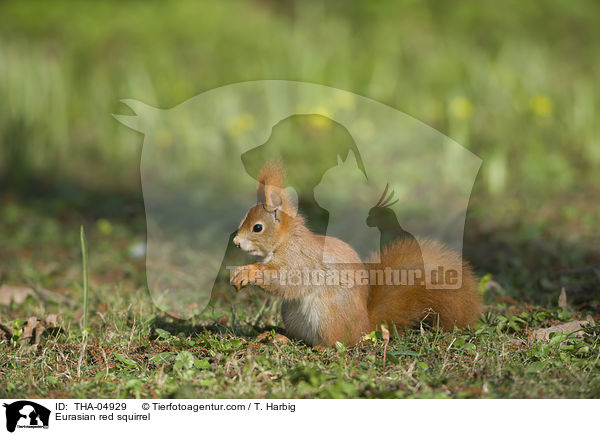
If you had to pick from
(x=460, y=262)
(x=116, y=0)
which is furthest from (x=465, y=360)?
(x=116, y=0)

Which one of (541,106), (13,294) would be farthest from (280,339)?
(541,106)

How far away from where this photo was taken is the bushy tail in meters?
2.65

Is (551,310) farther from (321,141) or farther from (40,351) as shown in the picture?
(321,141)

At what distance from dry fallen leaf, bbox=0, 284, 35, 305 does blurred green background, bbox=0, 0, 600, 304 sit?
0.78 metres

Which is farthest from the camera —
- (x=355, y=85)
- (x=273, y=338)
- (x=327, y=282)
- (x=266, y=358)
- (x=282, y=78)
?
(x=355, y=85)

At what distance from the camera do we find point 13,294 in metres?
3.56

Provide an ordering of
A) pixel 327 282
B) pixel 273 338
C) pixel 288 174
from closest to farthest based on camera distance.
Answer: pixel 327 282
pixel 273 338
pixel 288 174

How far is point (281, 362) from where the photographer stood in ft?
8.11

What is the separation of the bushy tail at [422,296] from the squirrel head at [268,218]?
1.45 ft

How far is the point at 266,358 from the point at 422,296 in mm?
656

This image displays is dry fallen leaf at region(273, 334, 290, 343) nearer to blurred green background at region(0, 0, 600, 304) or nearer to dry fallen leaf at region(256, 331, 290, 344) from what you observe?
dry fallen leaf at region(256, 331, 290, 344)

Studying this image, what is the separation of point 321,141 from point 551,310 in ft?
9.93
